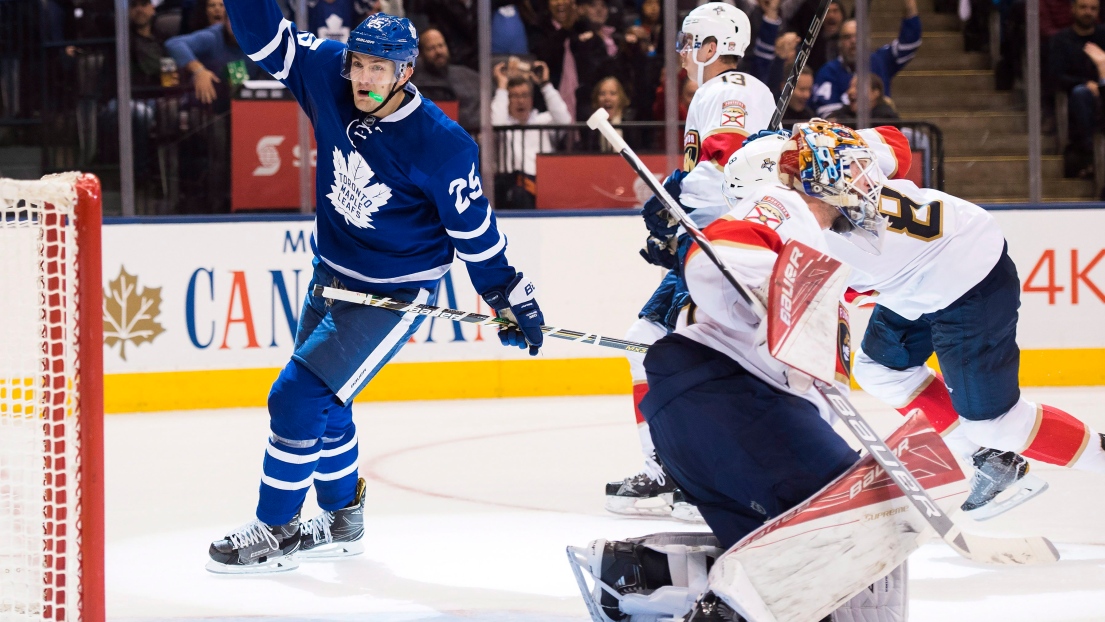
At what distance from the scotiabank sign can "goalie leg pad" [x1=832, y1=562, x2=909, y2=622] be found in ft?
13.5

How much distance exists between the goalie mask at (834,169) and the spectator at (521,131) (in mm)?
3739

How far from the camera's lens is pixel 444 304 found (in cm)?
577

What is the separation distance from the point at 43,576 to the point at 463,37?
4.18 metres

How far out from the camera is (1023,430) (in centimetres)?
321

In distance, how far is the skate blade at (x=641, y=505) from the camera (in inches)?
146

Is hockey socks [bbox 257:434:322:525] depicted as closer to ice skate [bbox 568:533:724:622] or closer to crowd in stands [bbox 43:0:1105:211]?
ice skate [bbox 568:533:724:622]

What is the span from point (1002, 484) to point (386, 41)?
1.86 metres

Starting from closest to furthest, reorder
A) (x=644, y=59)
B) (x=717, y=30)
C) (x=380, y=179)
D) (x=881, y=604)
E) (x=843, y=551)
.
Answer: (x=843, y=551) → (x=881, y=604) → (x=380, y=179) → (x=717, y=30) → (x=644, y=59)

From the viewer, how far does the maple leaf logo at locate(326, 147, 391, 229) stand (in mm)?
3070

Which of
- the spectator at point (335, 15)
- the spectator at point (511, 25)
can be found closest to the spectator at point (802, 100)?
the spectator at point (511, 25)

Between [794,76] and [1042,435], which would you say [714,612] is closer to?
[1042,435]

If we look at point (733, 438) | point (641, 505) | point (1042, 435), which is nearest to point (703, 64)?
point (641, 505)

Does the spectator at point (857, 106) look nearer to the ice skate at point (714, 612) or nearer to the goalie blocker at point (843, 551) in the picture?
the goalie blocker at point (843, 551)

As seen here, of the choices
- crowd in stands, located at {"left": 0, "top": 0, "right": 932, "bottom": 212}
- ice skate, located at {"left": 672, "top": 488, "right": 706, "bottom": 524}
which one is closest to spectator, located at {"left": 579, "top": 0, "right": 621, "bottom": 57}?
crowd in stands, located at {"left": 0, "top": 0, "right": 932, "bottom": 212}
